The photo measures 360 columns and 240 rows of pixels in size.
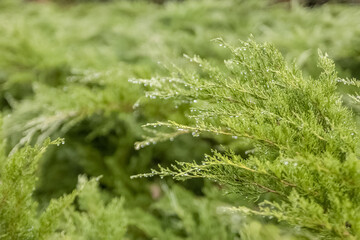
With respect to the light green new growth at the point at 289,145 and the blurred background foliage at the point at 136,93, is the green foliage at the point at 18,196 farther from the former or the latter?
the blurred background foliage at the point at 136,93

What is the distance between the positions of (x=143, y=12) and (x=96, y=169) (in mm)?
1755

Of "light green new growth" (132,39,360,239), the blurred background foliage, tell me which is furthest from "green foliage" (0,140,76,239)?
the blurred background foliage

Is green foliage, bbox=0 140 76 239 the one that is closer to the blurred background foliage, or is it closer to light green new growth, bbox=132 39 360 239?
light green new growth, bbox=132 39 360 239

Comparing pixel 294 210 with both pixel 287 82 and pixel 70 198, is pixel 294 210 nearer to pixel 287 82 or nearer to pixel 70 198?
pixel 287 82

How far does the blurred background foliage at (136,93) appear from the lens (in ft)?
3.71

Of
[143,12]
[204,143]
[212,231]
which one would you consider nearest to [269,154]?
[212,231]

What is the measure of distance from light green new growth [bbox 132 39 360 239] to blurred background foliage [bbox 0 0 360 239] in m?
0.28

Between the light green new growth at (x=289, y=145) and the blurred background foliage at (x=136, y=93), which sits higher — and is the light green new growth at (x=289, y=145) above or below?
above

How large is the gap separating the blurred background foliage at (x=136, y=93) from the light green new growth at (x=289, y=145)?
11.2 inches

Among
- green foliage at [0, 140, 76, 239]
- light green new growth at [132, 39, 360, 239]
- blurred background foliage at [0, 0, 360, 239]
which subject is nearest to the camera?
light green new growth at [132, 39, 360, 239]

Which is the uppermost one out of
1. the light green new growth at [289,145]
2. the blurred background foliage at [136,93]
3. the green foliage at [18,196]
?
the light green new growth at [289,145]

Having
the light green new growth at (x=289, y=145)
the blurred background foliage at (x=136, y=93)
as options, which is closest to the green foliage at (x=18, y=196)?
the light green new growth at (x=289, y=145)

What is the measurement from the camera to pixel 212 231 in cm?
104

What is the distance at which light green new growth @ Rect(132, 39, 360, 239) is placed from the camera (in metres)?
0.45
